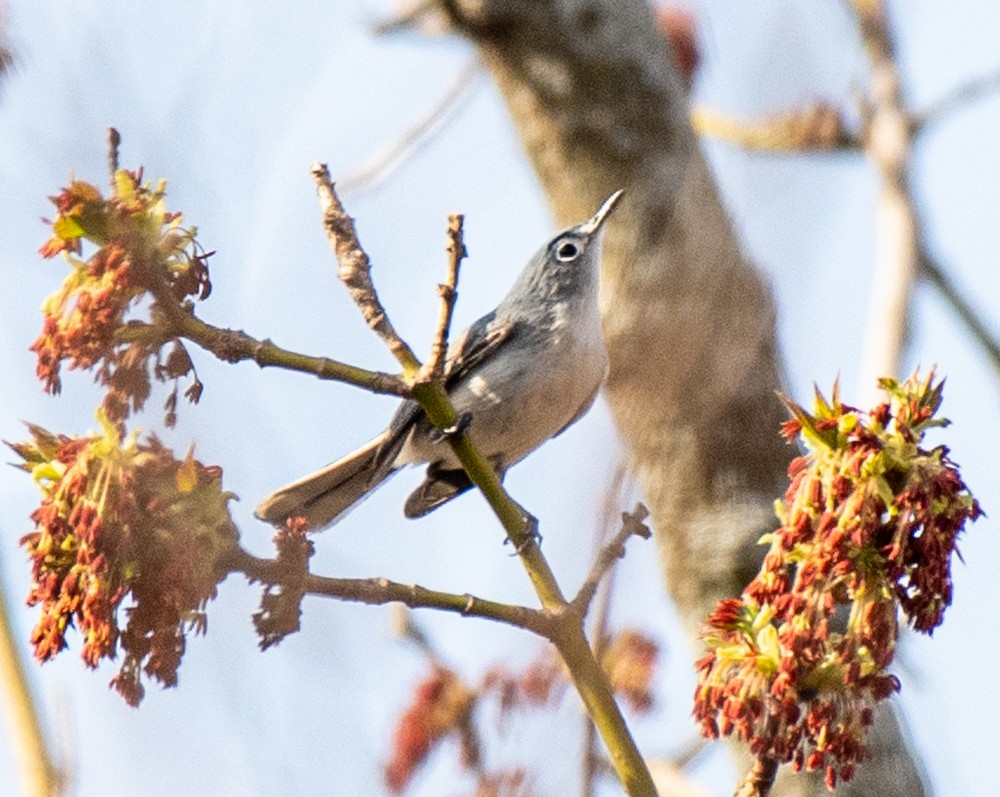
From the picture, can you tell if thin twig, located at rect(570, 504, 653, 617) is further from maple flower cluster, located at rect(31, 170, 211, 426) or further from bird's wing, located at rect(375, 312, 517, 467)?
bird's wing, located at rect(375, 312, 517, 467)

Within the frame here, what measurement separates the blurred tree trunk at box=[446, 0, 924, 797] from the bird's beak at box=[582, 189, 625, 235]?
5 centimetres

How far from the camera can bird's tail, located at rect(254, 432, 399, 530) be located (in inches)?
147

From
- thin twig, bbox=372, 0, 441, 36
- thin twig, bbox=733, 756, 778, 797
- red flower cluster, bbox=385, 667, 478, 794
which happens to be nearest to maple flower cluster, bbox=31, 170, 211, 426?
thin twig, bbox=733, 756, 778, 797

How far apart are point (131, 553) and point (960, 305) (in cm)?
394

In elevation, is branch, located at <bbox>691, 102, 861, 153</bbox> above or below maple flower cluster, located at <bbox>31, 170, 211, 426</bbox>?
above

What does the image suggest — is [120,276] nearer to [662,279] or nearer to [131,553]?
[131,553]

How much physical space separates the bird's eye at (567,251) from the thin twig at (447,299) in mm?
2281

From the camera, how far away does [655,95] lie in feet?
12.9

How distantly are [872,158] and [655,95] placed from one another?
1.57m

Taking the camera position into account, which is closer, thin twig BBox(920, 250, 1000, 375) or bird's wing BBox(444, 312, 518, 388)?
bird's wing BBox(444, 312, 518, 388)

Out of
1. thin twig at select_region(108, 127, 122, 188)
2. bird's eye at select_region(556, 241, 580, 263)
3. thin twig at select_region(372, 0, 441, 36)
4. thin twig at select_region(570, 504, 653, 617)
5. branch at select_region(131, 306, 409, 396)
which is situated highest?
thin twig at select_region(372, 0, 441, 36)

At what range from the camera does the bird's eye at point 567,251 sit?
4363 mm

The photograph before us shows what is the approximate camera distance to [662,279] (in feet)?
11.9

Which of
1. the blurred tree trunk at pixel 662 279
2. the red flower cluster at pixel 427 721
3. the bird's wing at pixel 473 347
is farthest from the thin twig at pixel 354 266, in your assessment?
the bird's wing at pixel 473 347
